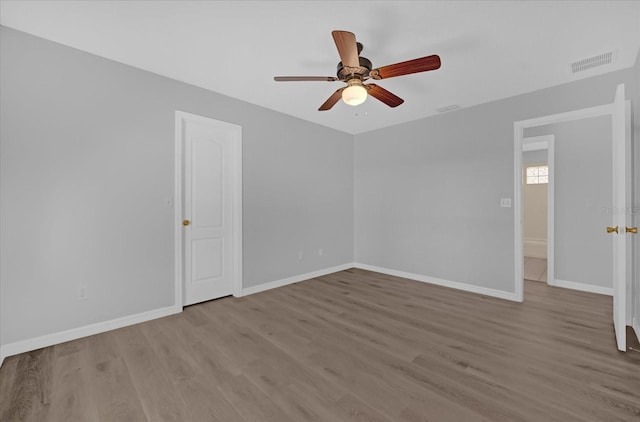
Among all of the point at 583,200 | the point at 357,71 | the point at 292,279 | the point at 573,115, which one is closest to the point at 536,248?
the point at 583,200

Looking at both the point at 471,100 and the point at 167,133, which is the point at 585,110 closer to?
the point at 471,100

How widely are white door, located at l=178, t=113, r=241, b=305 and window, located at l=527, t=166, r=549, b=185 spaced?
6642 mm

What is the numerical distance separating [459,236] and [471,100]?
6.17 feet

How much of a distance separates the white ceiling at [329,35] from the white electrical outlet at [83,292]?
219 centimetres

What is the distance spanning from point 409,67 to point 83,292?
134 inches

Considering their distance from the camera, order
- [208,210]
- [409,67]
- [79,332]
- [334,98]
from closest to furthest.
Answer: [409,67], [79,332], [334,98], [208,210]

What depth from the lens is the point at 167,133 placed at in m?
3.03

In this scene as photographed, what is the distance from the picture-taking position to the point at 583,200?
153 inches

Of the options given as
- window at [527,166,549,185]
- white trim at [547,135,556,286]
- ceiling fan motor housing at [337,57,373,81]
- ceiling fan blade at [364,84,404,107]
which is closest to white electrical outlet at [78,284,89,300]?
ceiling fan motor housing at [337,57,373,81]

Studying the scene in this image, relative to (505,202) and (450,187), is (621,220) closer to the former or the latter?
(505,202)

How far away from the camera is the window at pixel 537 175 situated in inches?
247

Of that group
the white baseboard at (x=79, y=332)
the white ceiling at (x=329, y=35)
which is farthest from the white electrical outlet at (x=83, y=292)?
the white ceiling at (x=329, y=35)

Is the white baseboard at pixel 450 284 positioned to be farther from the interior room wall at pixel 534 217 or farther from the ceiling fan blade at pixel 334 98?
the interior room wall at pixel 534 217

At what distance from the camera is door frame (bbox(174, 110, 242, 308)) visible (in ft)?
10.1
